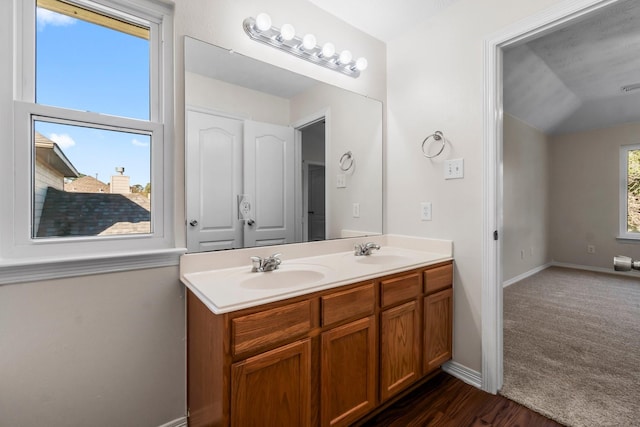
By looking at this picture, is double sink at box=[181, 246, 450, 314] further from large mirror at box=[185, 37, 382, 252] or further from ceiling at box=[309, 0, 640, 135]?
ceiling at box=[309, 0, 640, 135]

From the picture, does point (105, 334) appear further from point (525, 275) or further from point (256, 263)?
point (525, 275)

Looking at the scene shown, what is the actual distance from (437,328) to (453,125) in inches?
51.0

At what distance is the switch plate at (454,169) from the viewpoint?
184 centimetres

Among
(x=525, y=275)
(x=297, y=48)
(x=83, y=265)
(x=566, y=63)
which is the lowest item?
(x=525, y=275)

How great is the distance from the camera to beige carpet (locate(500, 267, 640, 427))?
1.58 meters

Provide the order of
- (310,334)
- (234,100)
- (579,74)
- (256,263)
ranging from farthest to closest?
1. (579,74)
2. (234,100)
3. (256,263)
4. (310,334)

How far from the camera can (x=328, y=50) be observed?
1841mm

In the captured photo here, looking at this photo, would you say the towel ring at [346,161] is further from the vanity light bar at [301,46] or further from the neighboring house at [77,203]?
the neighboring house at [77,203]

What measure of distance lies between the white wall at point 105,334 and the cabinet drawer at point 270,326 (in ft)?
1.80

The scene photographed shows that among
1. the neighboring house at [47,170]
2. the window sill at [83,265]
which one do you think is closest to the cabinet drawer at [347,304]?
the window sill at [83,265]

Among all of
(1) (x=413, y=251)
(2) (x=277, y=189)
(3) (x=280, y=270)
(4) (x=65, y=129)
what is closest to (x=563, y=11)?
(1) (x=413, y=251)

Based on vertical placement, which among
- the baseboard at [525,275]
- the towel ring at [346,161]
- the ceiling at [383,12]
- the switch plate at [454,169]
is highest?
the ceiling at [383,12]

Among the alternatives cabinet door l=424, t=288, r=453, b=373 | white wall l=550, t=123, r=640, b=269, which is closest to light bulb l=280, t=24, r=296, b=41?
cabinet door l=424, t=288, r=453, b=373

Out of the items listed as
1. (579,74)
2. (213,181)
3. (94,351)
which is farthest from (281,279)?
(579,74)
